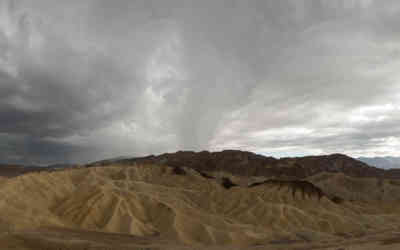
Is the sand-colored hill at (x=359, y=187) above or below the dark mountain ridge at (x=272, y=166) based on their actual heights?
below

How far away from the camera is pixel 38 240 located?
25.5m

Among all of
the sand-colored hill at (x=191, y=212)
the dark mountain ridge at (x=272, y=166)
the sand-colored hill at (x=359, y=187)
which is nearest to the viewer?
the sand-colored hill at (x=191, y=212)

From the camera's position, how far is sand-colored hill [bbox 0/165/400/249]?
47.1 meters

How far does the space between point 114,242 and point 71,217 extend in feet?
88.2

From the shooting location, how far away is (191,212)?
55938 millimetres

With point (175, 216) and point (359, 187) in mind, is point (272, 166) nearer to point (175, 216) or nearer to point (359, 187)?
point (359, 187)

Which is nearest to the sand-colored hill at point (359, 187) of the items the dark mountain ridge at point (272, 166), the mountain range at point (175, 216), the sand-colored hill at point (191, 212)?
the dark mountain ridge at point (272, 166)

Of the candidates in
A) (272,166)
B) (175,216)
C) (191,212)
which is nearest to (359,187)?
(272,166)

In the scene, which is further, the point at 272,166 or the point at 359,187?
the point at 272,166

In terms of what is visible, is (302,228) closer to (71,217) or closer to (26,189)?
(71,217)

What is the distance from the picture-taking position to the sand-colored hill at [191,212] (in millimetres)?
47094

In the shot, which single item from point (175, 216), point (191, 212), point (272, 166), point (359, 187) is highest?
point (272, 166)

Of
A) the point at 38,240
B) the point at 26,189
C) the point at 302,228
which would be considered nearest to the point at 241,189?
the point at 302,228

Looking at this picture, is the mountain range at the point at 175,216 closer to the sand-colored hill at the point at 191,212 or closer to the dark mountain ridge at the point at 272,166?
the sand-colored hill at the point at 191,212
